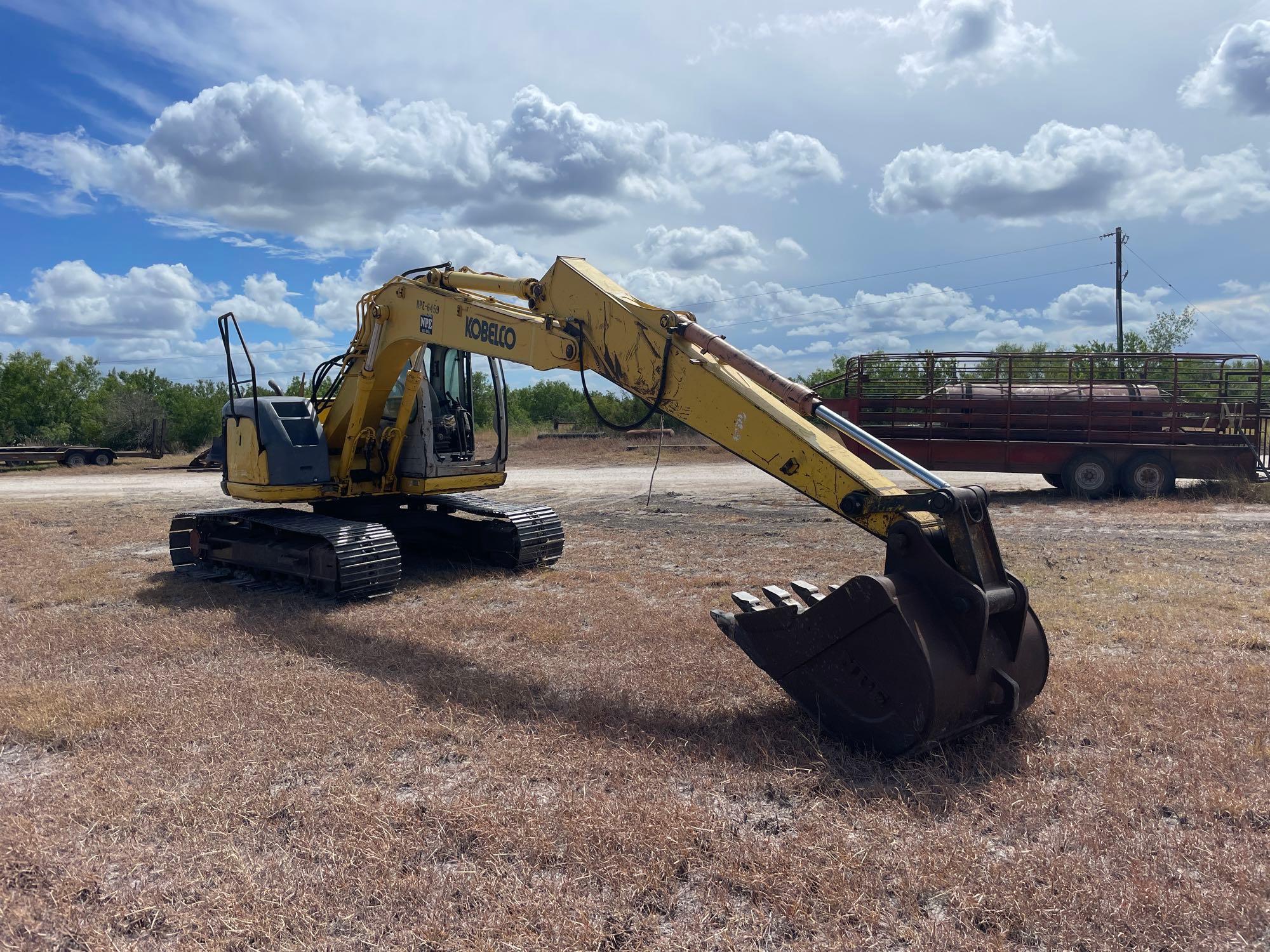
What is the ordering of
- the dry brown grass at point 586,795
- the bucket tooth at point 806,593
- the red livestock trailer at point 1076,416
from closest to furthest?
the dry brown grass at point 586,795 → the bucket tooth at point 806,593 → the red livestock trailer at point 1076,416

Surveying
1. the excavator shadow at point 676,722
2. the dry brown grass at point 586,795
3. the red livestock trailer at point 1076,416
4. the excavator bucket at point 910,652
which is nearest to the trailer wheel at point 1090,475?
the red livestock trailer at point 1076,416

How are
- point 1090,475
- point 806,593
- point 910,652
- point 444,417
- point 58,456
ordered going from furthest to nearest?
point 58,456 → point 1090,475 → point 444,417 → point 806,593 → point 910,652

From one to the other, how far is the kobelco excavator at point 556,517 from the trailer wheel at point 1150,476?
12035 mm

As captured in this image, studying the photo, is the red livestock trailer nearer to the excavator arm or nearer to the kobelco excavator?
the kobelco excavator

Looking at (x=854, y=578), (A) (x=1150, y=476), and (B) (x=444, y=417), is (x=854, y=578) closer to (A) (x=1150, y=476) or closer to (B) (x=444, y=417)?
(B) (x=444, y=417)

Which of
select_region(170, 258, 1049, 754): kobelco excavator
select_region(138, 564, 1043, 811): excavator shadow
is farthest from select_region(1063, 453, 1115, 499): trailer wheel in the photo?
select_region(138, 564, 1043, 811): excavator shadow

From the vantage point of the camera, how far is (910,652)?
408cm

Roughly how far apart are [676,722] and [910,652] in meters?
1.39

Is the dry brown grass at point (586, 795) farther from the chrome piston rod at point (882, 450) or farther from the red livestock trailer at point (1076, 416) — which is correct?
the red livestock trailer at point (1076, 416)

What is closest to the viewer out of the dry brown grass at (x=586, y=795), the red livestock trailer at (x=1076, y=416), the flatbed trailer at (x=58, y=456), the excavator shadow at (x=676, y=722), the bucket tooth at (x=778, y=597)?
the dry brown grass at (x=586, y=795)

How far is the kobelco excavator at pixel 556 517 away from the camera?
4.23 meters

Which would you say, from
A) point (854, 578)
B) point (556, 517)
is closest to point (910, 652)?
point (854, 578)

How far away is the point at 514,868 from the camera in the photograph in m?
3.35

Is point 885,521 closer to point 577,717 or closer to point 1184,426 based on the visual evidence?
point 577,717
